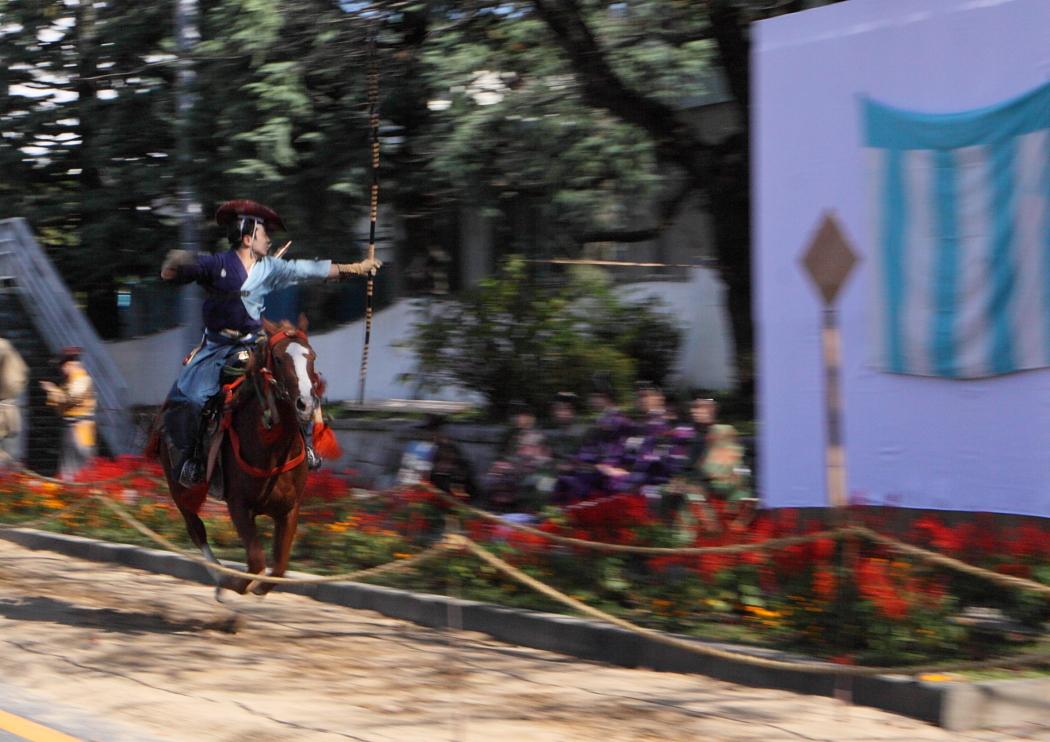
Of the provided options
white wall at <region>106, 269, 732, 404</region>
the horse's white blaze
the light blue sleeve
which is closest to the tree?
white wall at <region>106, 269, 732, 404</region>

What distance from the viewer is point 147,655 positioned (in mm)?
9000

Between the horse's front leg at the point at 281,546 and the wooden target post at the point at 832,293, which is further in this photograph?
the horse's front leg at the point at 281,546

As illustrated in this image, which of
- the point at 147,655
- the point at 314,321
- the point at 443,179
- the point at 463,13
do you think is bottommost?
the point at 147,655

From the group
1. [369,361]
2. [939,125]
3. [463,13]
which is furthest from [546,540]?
[369,361]

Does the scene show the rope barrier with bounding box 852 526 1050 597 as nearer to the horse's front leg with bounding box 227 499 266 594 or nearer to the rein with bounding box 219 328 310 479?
the rein with bounding box 219 328 310 479

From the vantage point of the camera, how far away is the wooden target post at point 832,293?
7.93m

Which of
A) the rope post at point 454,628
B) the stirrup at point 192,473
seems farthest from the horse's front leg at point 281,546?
the rope post at point 454,628

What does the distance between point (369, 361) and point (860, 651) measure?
57.9 ft

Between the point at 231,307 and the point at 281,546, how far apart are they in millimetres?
1871

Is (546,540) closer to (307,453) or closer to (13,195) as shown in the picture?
(307,453)

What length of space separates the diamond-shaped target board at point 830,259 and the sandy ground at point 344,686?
7.95 feet

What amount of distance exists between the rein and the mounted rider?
0.28 m

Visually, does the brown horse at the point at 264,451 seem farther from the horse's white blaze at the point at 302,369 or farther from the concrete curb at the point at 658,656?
the concrete curb at the point at 658,656

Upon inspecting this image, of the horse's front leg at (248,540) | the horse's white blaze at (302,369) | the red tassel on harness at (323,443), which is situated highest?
the horse's white blaze at (302,369)
